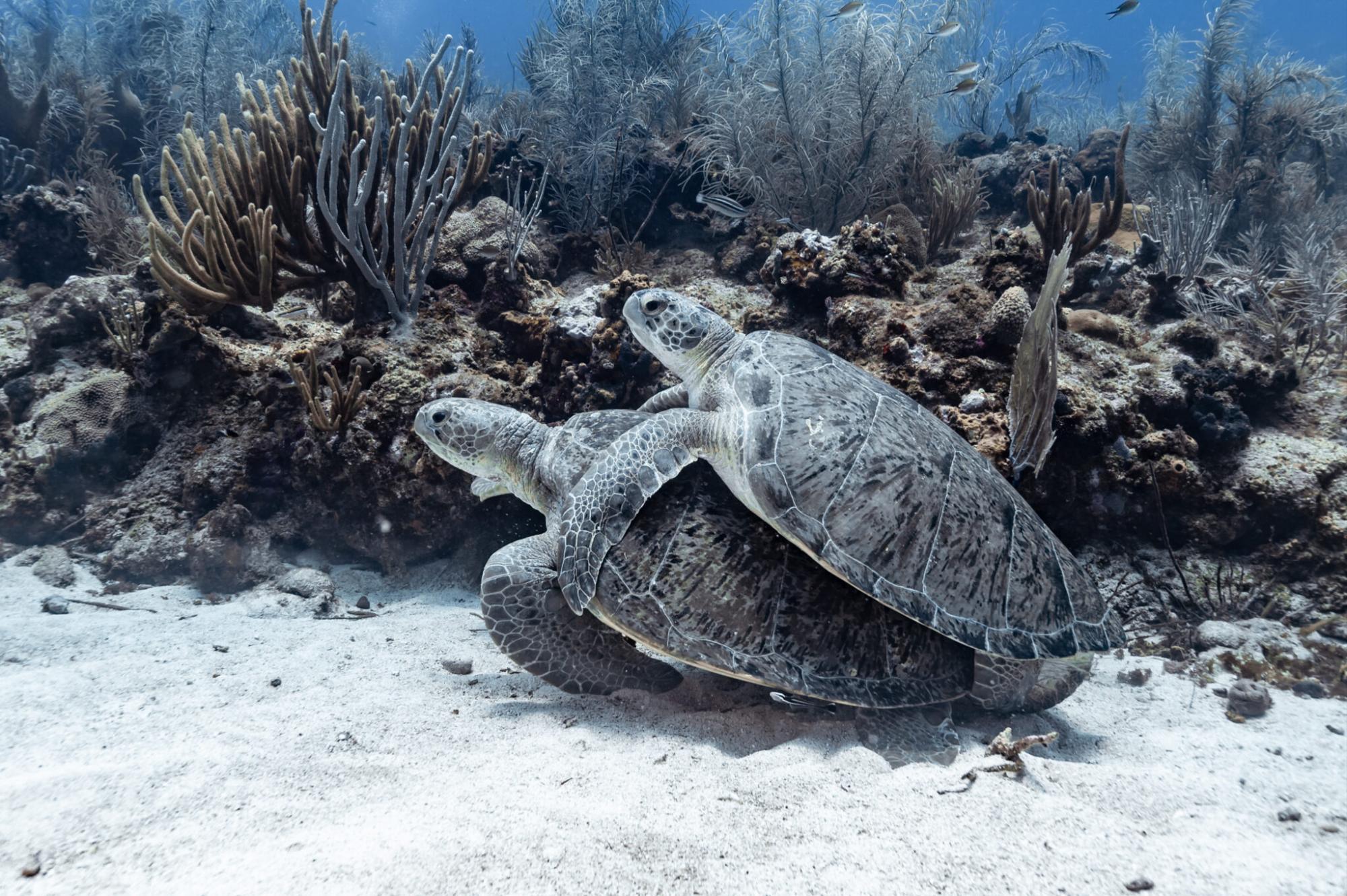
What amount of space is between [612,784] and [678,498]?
1.26 meters

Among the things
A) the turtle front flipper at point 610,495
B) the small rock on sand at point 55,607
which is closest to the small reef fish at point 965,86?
the turtle front flipper at point 610,495

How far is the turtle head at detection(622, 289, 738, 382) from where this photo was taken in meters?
3.23

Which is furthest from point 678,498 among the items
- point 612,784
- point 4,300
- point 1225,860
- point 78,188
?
point 78,188

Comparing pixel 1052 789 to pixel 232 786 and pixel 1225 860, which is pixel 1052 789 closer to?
pixel 1225 860

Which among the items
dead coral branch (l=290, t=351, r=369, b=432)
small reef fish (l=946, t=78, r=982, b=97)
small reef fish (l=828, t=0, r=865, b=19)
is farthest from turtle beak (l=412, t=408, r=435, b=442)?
small reef fish (l=946, t=78, r=982, b=97)

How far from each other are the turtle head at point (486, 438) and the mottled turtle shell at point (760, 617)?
0.88m

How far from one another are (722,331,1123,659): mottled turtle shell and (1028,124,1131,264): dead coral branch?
3.87 metres

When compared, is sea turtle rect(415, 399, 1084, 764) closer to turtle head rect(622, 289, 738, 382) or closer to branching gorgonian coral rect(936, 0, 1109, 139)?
turtle head rect(622, 289, 738, 382)

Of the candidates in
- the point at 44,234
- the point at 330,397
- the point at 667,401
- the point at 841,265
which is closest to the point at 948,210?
the point at 841,265

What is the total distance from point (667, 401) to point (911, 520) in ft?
5.40

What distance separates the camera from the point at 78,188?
8250 mm

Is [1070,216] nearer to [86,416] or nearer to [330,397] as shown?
[330,397]

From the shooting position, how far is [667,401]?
11.9ft

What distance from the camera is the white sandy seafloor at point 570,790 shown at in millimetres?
1413
